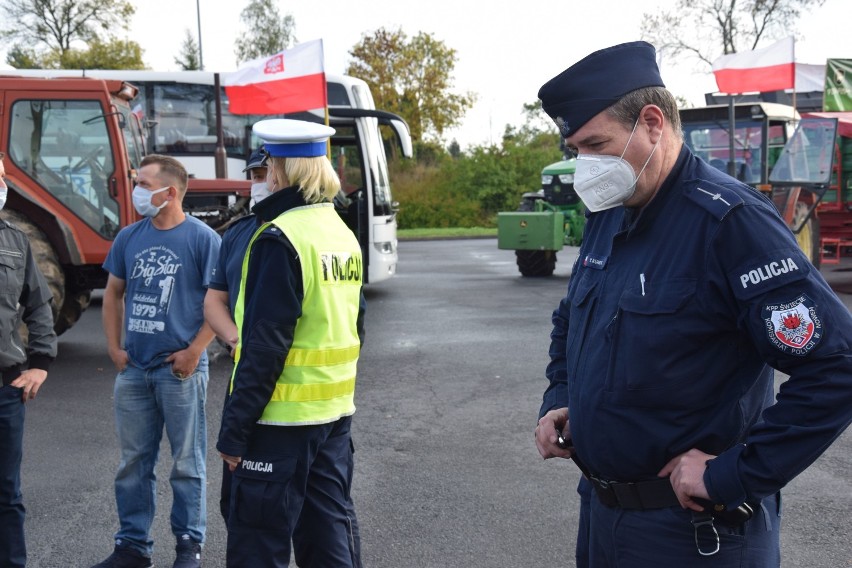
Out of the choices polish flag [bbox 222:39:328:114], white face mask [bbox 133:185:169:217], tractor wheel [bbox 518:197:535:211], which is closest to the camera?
white face mask [bbox 133:185:169:217]

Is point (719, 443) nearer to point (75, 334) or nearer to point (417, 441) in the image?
point (417, 441)

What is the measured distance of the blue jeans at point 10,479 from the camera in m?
3.64

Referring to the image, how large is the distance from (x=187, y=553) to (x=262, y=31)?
168 feet

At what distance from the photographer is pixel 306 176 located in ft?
10.2

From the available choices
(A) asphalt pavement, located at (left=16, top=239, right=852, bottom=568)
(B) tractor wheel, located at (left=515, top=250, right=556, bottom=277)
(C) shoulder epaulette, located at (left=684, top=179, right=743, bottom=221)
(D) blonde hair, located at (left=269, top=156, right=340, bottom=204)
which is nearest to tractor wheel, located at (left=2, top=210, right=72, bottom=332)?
(A) asphalt pavement, located at (left=16, top=239, right=852, bottom=568)

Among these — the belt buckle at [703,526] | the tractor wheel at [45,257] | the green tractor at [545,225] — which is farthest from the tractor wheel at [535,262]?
the belt buckle at [703,526]

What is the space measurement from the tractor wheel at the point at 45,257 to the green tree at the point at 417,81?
3002cm

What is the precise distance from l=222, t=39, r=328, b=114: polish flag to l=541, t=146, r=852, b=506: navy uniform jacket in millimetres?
9978

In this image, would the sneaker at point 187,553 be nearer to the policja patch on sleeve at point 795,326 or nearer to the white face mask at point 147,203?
the white face mask at point 147,203

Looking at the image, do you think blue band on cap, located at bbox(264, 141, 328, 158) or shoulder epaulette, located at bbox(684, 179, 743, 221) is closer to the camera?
shoulder epaulette, located at bbox(684, 179, 743, 221)

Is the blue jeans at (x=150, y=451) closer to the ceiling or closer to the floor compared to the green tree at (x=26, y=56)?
closer to the floor

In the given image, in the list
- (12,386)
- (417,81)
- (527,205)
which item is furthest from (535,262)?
(417,81)

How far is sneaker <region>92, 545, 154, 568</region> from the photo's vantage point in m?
3.93

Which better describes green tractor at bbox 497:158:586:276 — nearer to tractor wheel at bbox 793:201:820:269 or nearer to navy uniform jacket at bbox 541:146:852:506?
tractor wheel at bbox 793:201:820:269
